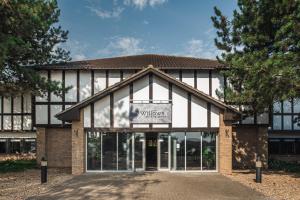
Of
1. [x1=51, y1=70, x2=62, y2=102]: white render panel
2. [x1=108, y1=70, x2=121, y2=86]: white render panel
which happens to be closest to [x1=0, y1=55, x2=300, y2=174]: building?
[x1=108, y1=70, x2=121, y2=86]: white render panel

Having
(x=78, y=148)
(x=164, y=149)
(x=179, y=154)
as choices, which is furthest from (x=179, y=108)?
(x=78, y=148)

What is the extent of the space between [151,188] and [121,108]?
664 cm

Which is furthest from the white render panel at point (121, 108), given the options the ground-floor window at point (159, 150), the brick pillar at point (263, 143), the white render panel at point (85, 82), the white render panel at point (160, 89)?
the brick pillar at point (263, 143)

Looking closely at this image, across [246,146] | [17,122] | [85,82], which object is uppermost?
[85,82]

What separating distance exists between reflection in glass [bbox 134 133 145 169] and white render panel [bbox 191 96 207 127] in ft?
9.85

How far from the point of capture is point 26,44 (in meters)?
18.6

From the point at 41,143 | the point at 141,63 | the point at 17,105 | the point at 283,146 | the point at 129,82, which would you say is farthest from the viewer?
the point at 17,105

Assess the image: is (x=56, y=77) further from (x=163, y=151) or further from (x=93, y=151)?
(x=163, y=151)

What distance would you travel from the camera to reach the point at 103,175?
65.2 feet

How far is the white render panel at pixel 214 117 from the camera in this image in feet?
69.2

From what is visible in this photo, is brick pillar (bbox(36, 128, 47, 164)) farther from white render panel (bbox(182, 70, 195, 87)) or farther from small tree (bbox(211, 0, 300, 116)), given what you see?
small tree (bbox(211, 0, 300, 116))

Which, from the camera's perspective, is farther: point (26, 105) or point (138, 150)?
point (26, 105)

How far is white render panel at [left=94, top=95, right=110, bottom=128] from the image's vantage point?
21.0 metres

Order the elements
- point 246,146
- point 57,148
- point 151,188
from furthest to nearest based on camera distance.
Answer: point 57,148, point 246,146, point 151,188
